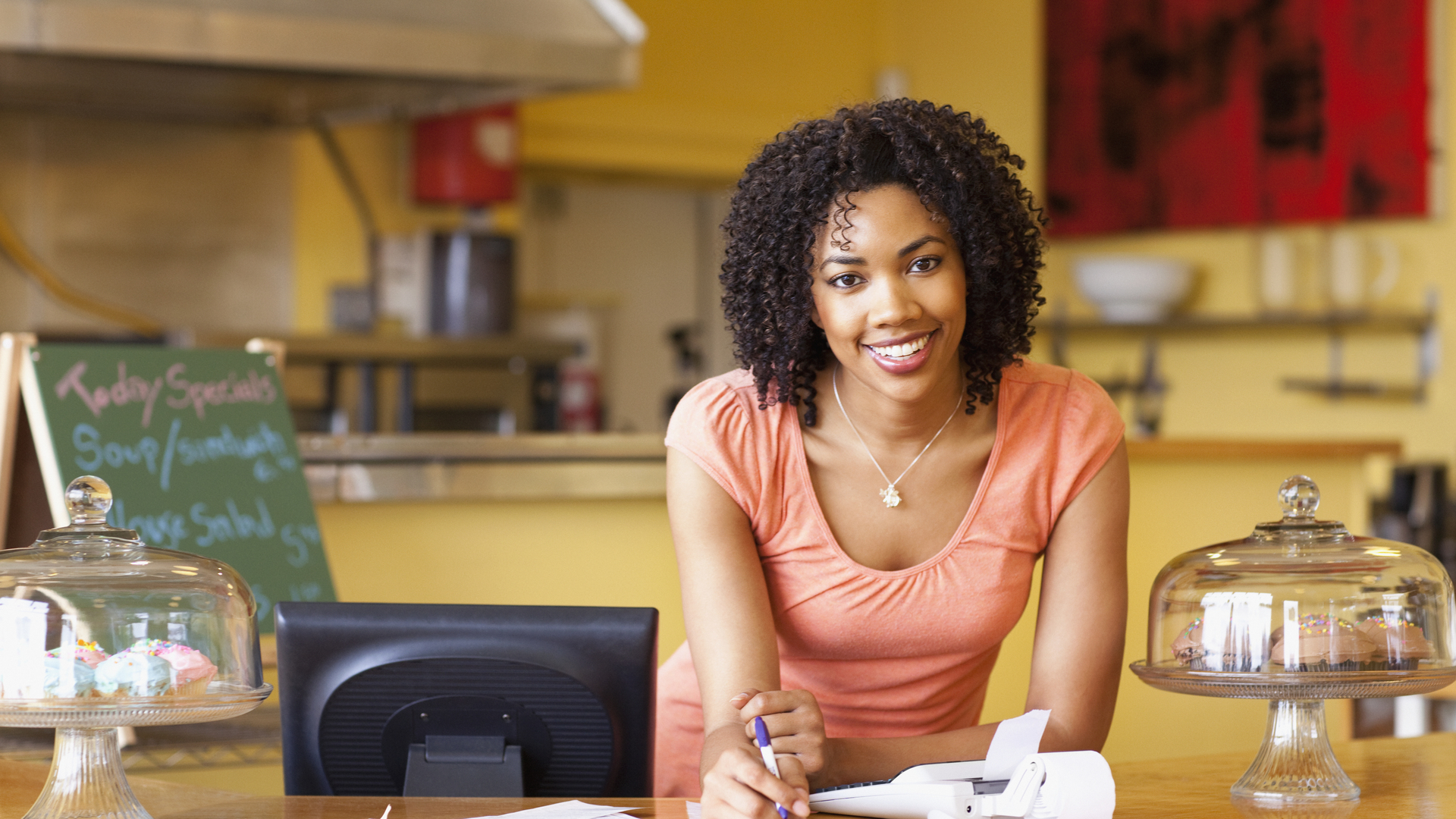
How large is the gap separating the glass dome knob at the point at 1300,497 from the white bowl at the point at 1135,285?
3707 mm

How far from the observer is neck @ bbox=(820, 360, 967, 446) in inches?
59.8

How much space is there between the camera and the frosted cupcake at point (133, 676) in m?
1.10

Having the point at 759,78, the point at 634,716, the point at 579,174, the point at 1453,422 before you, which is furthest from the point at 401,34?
the point at 1453,422

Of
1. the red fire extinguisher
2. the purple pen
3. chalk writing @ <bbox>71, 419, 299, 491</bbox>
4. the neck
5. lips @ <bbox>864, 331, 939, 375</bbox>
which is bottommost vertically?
the purple pen

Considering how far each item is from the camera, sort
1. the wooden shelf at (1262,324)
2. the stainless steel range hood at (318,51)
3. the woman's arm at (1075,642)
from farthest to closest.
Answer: the wooden shelf at (1262,324)
the stainless steel range hood at (318,51)
the woman's arm at (1075,642)

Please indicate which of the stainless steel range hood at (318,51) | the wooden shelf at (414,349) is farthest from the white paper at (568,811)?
the wooden shelf at (414,349)

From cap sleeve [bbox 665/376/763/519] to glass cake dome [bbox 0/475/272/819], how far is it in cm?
47

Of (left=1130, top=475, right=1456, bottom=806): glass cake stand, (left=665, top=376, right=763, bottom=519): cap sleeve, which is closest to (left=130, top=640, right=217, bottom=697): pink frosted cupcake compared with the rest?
(left=665, top=376, right=763, bottom=519): cap sleeve

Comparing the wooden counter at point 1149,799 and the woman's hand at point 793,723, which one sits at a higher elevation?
the woman's hand at point 793,723

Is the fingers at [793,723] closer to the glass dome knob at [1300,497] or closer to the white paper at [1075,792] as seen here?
the white paper at [1075,792]

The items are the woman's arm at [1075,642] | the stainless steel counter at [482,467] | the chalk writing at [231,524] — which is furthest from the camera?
the stainless steel counter at [482,467]

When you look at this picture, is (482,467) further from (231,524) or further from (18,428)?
(18,428)

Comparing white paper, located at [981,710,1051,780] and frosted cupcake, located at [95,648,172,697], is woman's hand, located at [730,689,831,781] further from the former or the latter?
frosted cupcake, located at [95,648,172,697]

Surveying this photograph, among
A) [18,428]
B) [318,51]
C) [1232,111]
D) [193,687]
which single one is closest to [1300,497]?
[193,687]
